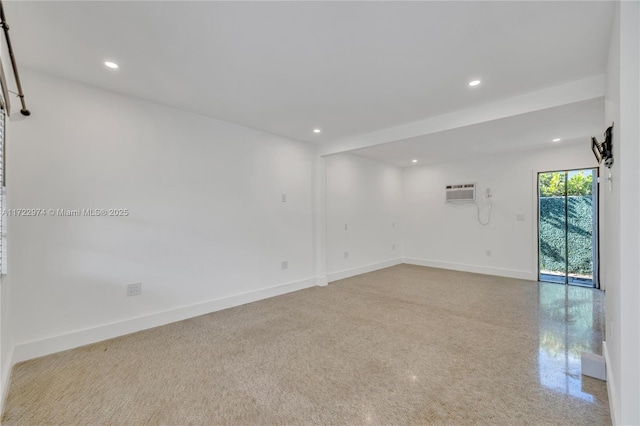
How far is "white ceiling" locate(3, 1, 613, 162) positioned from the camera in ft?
5.82

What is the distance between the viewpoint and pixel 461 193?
20.1 ft

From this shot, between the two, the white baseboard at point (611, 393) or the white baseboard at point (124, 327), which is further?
the white baseboard at point (124, 327)

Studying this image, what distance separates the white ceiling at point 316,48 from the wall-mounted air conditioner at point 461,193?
3251 mm

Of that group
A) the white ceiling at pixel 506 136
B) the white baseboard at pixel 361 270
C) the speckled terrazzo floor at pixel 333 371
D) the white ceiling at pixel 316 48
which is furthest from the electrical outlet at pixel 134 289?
the white ceiling at pixel 506 136

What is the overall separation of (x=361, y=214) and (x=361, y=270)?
46.0 inches

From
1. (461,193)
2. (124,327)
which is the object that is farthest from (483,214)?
(124,327)

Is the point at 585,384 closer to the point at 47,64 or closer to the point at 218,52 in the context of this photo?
the point at 218,52

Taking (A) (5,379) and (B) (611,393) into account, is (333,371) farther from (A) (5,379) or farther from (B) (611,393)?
(A) (5,379)

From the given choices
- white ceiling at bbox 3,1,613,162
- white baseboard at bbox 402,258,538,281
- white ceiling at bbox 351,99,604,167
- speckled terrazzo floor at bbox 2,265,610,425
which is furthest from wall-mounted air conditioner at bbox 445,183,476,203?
white ceiling at bbox 3,1,613,162

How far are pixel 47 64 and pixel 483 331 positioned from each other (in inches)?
189

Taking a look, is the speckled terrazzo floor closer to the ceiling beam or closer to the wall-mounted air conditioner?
the ceiling beam

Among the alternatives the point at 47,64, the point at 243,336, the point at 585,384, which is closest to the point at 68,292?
the point at 243,336

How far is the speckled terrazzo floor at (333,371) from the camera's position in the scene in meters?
1.81

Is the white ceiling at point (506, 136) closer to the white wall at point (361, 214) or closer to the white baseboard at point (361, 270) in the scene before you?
the white wall at point (361, 214)
